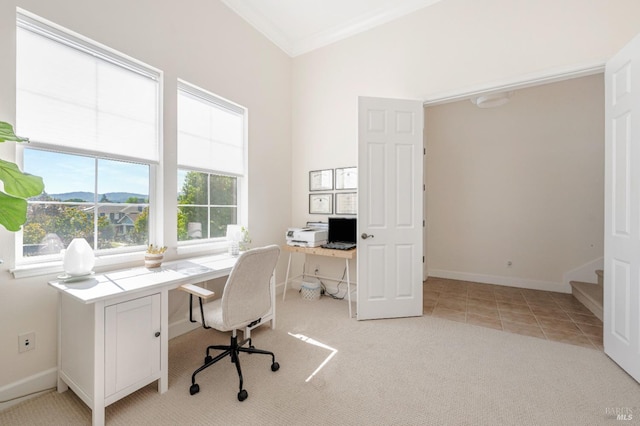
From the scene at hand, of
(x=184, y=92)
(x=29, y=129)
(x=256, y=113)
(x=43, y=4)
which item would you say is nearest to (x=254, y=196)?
(x=256, y=113)

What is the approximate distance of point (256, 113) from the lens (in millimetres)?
3449

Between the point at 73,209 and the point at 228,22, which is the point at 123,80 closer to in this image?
the point at 73,209

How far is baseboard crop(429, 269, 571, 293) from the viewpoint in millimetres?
3932

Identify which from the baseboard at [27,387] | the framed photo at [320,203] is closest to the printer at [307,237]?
the framed photo at [320,203]

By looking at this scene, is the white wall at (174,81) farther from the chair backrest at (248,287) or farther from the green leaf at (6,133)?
the chair backrest at (248,287)

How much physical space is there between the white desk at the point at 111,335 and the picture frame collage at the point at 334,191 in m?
2.17

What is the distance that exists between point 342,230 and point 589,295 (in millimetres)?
3170

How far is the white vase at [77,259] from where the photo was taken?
68.4 inches

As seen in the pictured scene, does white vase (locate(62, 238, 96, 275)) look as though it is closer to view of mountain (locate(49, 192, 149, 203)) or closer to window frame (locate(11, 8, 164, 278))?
window frame (locate(11, 8, 164, 278))

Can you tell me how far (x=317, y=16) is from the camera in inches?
132

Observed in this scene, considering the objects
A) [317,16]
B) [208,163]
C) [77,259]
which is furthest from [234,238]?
[317,16]

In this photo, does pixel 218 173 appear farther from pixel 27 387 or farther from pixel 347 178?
pixel 27 387

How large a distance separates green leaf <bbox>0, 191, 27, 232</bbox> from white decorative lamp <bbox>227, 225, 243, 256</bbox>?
70.3 inches

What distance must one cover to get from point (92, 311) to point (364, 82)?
3.61m
